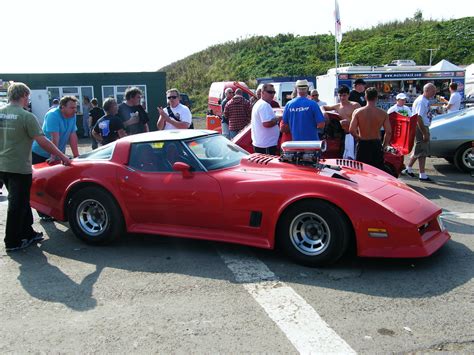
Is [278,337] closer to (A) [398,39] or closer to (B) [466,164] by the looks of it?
(B) [466,164]

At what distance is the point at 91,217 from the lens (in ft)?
18.0

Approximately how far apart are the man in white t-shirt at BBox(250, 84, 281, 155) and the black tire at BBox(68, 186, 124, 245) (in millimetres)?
2870

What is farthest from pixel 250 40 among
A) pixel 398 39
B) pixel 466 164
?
pixel 466 164

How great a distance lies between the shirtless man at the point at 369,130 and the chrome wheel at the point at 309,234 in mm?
3008

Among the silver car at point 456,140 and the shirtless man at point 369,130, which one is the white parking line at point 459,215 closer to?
the shirtless man at point 369,130

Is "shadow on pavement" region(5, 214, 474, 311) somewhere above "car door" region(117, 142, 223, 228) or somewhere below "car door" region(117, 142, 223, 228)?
below

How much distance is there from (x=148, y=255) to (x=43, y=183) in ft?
5.50

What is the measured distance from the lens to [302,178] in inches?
182

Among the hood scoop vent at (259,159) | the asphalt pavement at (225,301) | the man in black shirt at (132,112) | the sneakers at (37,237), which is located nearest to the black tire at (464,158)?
the asphalt pavement at (225,301)

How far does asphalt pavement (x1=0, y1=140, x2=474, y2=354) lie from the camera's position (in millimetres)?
3283

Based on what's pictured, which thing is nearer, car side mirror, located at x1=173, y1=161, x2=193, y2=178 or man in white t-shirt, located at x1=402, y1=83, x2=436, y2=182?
car side mirror, located at x1=173, y1=161, x2=193, y2=178

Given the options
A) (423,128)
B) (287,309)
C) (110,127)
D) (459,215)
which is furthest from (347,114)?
(287,309)

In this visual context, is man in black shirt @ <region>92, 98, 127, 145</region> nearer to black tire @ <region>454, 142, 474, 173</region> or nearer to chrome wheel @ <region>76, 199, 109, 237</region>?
chrome wheel @ <region>76, 199, 109, 237</region>

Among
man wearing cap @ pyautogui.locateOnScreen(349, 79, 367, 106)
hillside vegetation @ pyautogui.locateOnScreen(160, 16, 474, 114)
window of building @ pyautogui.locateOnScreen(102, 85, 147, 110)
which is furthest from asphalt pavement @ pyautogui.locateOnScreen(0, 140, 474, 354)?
hillside vegetation @ pyautogui.locateOnScreen(160, 16, 474, 114)
